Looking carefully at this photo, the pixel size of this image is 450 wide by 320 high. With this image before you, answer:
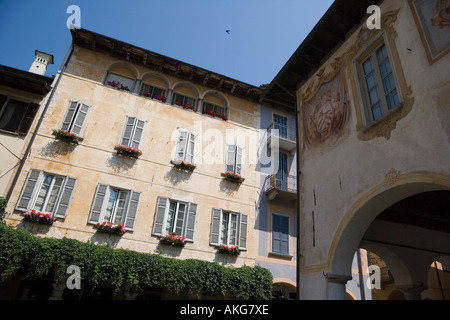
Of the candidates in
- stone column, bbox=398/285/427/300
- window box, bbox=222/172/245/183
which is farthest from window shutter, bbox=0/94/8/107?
stone column, bbox=398/285/427/300

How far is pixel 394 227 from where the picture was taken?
8828mm

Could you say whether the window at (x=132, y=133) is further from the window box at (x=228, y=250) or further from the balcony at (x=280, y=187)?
the balcony at (x=280, y=187)

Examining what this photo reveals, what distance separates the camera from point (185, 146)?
1541 cm

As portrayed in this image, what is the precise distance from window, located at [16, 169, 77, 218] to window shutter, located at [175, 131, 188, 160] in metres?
4.83

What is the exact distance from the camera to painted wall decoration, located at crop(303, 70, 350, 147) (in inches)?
296

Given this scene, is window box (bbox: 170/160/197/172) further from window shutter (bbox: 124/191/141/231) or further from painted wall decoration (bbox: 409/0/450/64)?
painted wall decoration (bbox: 409/0/450/64)

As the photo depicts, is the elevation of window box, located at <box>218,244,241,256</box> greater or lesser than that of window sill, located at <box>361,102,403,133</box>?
lesser

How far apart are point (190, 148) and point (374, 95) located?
10.2 m

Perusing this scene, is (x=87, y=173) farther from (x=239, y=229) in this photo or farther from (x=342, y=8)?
(x=342, y=8)

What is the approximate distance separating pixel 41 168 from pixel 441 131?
13.5 metres

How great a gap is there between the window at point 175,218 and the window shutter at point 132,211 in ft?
2.96

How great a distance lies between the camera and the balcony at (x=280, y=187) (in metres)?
15.9

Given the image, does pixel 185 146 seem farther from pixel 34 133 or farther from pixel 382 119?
pixel 382 119

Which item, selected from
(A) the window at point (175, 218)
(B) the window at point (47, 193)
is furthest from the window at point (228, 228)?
(B) the window at point (47, 193)
